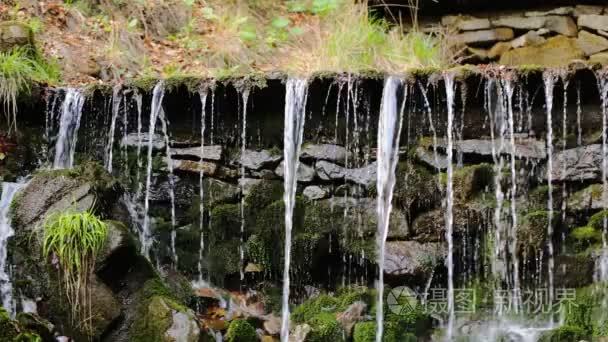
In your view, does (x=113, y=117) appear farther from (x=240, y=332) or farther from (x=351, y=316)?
(x=351, y=316)

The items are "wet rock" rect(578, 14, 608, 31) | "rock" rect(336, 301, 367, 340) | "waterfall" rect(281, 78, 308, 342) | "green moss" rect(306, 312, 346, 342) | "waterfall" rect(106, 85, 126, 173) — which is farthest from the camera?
"wet rock" rect(578, 14, 608, 31)

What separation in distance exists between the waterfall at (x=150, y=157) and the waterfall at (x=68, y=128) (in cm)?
62

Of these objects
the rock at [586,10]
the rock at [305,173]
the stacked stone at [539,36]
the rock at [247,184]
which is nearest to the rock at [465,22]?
the stacked stone at [539,36]

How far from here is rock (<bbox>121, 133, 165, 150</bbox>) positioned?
19.4ft

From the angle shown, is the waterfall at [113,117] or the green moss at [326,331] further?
the waterfall at [113,117]

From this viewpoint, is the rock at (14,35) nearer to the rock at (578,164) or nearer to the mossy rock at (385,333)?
the mossy rock at (385,333)

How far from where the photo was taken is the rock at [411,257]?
5230 mm

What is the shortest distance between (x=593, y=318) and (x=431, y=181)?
147cm

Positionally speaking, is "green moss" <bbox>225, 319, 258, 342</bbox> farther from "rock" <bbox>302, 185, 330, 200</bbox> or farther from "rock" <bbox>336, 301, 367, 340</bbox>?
"rock" <bbox>302, 185, 330, 200</bbox>

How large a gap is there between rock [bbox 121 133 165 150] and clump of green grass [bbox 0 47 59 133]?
2.95 feet

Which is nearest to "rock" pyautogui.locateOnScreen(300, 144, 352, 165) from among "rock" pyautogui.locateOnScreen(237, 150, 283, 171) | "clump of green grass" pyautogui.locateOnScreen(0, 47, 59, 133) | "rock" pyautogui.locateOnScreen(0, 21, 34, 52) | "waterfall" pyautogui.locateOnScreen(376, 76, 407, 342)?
"rock" pyautogui.locateOnScreen(237, 150, 283, 171)

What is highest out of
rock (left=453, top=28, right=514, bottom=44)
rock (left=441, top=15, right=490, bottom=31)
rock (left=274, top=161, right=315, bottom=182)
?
rock (left=441, top=15, right=490, bottom=31)

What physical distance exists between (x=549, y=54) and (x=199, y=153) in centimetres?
311

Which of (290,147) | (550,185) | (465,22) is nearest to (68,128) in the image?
(290,147)
